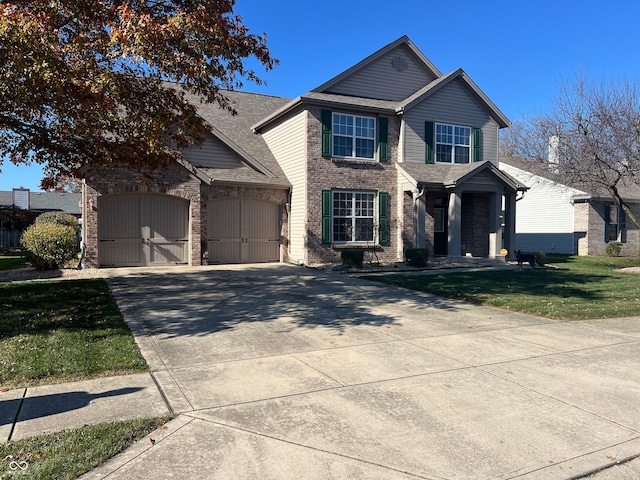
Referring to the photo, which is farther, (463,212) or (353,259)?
(463,212)

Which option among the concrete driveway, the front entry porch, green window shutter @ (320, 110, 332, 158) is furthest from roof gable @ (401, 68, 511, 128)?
the concrete driveway

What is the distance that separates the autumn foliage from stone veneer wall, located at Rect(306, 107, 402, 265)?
299 inches

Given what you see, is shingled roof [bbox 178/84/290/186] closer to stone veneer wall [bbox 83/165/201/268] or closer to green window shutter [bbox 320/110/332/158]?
stone veneer wall [bbox 83/165/201/268]

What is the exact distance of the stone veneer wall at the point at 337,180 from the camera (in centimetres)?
1791

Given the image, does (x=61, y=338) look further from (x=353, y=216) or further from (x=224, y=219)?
(x=353, y=216)

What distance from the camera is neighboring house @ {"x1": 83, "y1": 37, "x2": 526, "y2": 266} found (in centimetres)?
1658

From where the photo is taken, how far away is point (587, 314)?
30.7 ft

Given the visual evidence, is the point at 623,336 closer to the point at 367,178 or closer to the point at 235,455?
the point at 235,455

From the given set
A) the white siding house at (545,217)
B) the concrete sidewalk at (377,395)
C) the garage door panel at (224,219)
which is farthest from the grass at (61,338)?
the white siding house at (545,217)

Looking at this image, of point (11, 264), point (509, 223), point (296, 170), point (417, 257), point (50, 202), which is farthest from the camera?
point (50, 202)

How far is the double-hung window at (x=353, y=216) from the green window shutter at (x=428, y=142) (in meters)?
2.95

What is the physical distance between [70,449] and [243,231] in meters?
15.0

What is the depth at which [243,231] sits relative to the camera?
60.4 feet

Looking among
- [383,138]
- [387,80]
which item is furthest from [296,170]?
[387,80]
